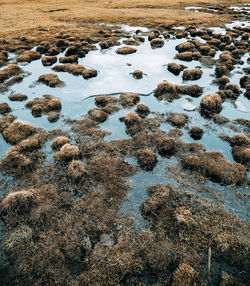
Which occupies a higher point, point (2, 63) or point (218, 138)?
point (2, 63)

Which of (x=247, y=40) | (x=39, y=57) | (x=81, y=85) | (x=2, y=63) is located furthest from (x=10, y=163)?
(x=247, y=40)

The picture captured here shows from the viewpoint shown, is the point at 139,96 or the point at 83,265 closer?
the point at 83,265

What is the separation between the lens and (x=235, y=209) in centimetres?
1178

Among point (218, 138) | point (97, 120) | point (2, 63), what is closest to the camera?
point (218, 138)

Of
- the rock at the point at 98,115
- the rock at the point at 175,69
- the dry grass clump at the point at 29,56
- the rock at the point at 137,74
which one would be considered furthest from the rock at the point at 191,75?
the dry grass clump at the point at 29,56

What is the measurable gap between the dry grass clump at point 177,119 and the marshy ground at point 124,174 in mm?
136

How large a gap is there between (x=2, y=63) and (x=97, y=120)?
22.5 metres

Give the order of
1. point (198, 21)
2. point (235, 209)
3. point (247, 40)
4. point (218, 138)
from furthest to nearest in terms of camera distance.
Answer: point (198, 21) → point (247, 40) → point (218, 138) → point (235, 209)

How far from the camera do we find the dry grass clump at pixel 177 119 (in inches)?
750

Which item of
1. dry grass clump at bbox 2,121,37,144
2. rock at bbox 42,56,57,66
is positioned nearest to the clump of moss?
dry grass clump at bbox 2,121,37,144

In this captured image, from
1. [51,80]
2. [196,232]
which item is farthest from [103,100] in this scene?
[196,232]

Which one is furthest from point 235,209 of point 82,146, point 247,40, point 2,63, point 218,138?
point 247,40

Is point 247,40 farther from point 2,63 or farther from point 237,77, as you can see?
point 2,63

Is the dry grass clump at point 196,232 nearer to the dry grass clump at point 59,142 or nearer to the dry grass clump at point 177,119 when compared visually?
the dry grass clump at point 59,142
